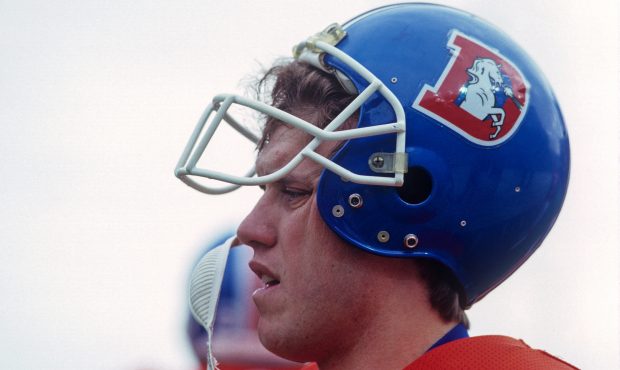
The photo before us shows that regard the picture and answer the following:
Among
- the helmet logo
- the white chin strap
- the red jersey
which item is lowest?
the white chin strap

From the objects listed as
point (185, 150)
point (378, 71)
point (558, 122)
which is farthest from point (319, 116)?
point (558, 122)

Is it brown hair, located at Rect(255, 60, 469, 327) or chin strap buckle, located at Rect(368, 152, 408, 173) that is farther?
brown hair, located at Rect(255, 60, 469, 327)

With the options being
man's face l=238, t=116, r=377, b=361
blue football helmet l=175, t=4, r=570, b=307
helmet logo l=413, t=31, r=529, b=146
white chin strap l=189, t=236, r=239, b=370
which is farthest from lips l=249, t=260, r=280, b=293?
helmet logo l=413, t=31, r=529, b=146

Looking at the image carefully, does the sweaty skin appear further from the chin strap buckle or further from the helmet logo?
the helmet logo

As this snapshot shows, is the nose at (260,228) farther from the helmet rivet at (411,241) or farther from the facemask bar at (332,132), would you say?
the helmet rivet at (411,241)

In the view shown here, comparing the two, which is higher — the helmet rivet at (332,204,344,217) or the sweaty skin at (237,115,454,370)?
the helmet rivet at (332,204,344,217)

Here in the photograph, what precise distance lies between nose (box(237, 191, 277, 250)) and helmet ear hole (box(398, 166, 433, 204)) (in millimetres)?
369

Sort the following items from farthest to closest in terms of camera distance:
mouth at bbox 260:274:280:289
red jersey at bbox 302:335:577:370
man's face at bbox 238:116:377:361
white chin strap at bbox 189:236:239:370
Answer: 1. white chin strap at bbox 189:236:239:370
2. mouth at bbox 260:274:280:289
3. man's face at bbox 238:116:377:361
4. red jersey at bbox 302:335:577:370

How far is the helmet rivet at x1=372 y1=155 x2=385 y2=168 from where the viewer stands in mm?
2535

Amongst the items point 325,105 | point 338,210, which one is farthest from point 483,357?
point 325,105

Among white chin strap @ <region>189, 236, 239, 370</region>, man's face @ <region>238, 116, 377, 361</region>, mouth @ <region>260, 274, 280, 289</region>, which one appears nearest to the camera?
Result: man's face @ <region>238, 116, 377, 361</region>

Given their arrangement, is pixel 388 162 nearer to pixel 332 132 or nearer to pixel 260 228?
pixel 332 132

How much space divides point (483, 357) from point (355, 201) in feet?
1.67

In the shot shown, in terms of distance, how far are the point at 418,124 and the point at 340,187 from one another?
0.26 m
